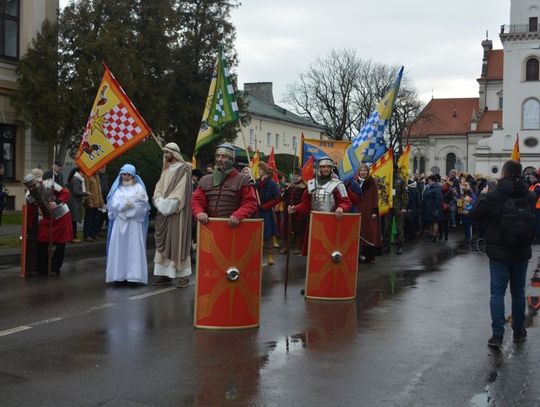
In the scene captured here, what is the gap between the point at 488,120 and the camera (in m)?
101

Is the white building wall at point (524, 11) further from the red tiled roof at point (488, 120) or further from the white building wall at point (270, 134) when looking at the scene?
the white building wall at point (270, 134)

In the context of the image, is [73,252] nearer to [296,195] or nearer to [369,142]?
[296,195]

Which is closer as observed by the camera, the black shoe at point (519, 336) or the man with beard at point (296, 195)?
the black shoe at point (519, 336)

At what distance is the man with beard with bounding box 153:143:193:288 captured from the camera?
34.7 feet

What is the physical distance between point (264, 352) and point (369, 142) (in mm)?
6611

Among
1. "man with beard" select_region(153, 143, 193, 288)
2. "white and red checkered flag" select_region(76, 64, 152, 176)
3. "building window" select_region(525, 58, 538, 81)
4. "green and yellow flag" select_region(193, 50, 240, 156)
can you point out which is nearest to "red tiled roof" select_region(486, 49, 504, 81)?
"building window" select_region(525, 58, 538, 81)

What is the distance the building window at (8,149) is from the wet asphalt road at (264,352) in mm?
18209

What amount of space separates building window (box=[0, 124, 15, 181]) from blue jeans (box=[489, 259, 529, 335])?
924 inches

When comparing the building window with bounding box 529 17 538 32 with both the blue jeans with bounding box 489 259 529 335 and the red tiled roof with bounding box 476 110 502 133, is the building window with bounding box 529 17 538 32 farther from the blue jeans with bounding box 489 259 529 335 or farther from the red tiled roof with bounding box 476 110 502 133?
the blue jeans with bounding box 489 259 529 335

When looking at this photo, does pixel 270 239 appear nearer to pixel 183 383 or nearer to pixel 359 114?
pixel 183 383

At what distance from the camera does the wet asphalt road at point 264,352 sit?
213 inches

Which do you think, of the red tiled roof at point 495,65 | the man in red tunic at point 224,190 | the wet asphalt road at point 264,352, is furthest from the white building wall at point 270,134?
the man in red tunic at point 224,190

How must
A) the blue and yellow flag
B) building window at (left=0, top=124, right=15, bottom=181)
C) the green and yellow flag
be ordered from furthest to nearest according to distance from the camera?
building window at (left=0, top=124, right=15, bottom=181) < the green and yellow flag < the blue and yellow flag

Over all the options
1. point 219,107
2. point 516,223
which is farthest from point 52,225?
point 516,223
